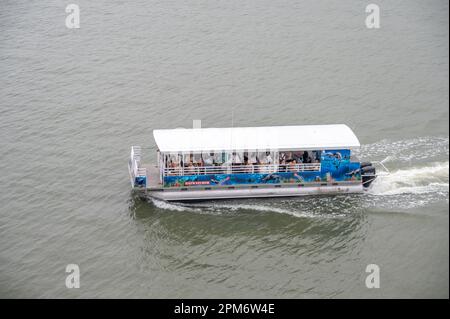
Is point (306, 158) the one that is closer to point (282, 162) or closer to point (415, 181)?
point (282, 162)

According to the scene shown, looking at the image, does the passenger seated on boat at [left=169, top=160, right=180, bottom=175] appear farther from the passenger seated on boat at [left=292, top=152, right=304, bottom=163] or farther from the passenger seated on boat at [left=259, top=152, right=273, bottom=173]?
the passenger seated on boat at [left=292, top=152, right=304, bottom=163]

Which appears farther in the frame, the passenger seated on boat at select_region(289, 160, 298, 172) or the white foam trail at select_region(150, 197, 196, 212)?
the passenger seated on boat at select_region(289, 160, 298, 172)

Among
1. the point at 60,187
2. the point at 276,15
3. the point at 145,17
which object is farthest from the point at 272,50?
the point at 60,187

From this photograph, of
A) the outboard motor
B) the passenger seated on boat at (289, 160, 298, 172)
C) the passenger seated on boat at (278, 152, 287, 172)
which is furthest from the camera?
the outboard motor

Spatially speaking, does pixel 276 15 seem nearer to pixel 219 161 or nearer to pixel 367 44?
pixel 367 44

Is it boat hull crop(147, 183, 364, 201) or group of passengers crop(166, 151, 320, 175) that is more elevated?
group of passengers crop(166, 151, 320, 175)
